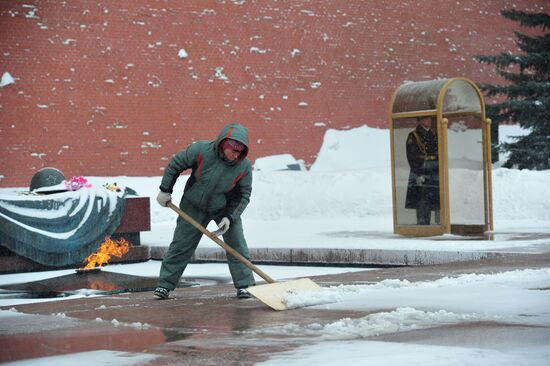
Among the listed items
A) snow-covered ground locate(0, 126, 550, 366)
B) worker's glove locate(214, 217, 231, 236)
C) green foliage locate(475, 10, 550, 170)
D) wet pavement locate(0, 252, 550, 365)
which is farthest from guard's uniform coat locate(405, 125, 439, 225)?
green foliage locate(475, 10, 550, 170)

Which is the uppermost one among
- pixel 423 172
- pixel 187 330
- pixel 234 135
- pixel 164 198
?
pixel 423 172

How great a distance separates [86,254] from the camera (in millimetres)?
12359

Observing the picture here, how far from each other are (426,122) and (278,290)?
6.89m

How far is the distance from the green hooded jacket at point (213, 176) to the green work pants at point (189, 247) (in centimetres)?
9

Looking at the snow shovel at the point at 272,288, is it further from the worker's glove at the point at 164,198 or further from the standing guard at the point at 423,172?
the standing guard at the point at 423,172

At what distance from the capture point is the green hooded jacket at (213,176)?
734 centimetres

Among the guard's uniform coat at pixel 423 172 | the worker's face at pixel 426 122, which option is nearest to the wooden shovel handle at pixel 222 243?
the guard's uniform coat at pixel 423 172

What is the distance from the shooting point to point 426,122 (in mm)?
13359

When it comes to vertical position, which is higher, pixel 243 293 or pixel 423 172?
pixel 423 172

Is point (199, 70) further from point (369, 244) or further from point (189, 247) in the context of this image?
point (189, 247)

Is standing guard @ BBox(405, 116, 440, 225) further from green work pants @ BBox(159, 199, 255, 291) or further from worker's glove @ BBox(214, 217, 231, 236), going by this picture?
worker's glove @ BBox(214, 217, 231, 236)

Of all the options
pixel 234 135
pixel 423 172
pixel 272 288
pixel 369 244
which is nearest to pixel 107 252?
pixel 369 244

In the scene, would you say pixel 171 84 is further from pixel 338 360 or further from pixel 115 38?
pixel 338 360

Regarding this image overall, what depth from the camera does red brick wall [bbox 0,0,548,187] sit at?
58.9ft
